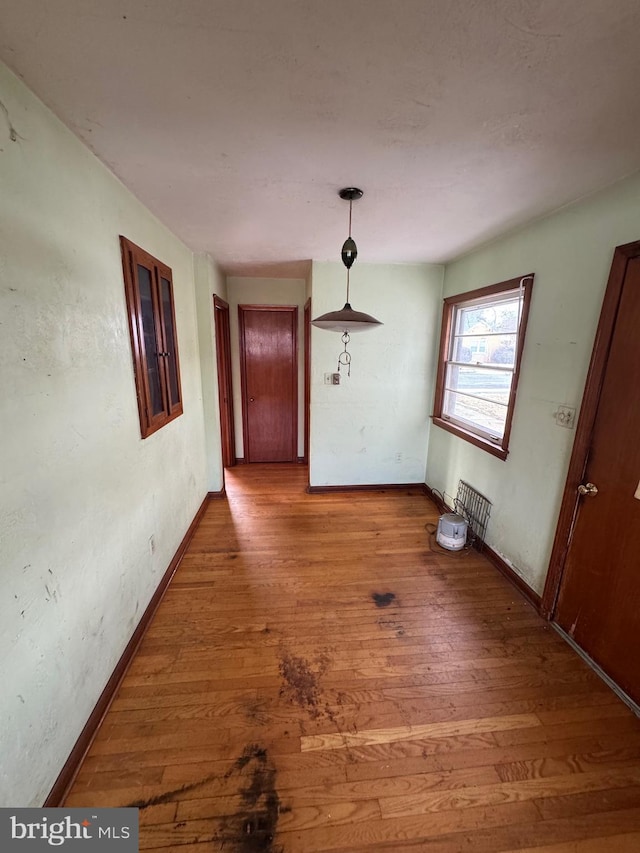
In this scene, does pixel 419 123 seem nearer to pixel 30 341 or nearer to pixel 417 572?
pixel 30 341

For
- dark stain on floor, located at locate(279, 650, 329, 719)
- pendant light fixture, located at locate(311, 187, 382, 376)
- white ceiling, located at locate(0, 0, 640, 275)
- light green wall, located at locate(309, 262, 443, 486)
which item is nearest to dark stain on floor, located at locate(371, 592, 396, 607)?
dark stain on floor, located at locate(279, 650, 329, 719)

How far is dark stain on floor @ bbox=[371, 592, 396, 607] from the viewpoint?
217cm

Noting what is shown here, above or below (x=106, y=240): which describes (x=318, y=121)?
above

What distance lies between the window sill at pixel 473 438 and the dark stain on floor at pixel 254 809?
7.32ft

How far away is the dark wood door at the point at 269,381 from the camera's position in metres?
4.29

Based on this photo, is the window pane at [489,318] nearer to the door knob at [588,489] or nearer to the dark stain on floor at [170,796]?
the door knob at [588,489]

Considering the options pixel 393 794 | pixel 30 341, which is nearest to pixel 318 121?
pixel 30 341

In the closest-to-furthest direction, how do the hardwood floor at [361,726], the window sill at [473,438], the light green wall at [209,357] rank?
the hardwood floor at [361,726] → the window sill at [473,438] → the light green wall at [209,357]

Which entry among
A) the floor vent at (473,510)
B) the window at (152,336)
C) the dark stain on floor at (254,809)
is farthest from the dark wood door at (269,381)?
the dark stain on floor at (254,809)

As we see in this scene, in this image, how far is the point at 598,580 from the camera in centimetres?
174

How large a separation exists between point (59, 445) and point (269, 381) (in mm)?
3335

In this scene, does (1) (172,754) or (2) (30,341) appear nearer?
(2) (30,341)

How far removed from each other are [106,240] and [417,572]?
2772 mm

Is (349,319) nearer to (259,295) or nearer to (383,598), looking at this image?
(383,598)
